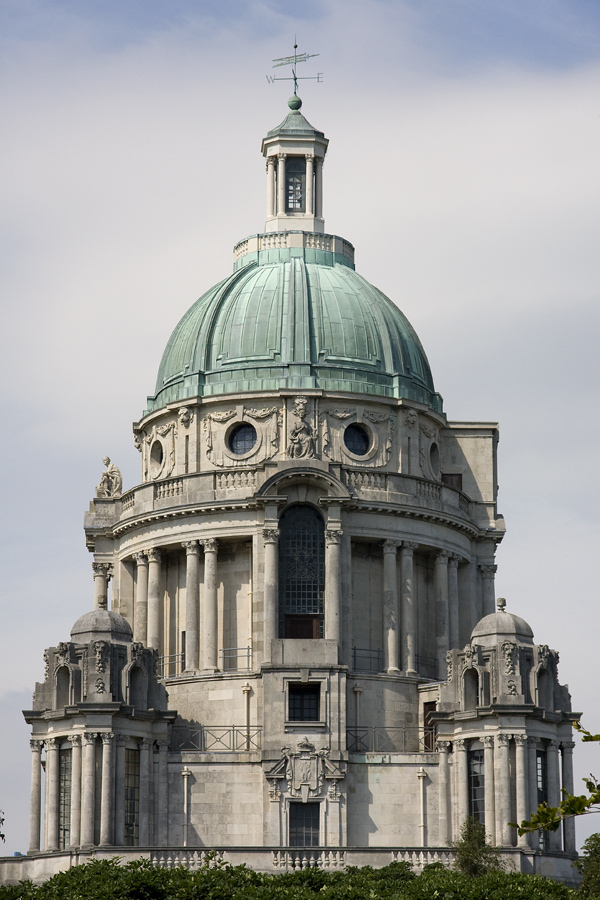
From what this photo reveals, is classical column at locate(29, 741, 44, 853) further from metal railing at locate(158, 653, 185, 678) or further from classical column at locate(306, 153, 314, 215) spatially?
classical column at locate(306, 153, 314, 215)

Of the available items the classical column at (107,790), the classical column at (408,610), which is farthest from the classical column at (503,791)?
the classical column at (107,790)

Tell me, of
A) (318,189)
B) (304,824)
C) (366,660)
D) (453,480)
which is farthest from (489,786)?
(318,189)

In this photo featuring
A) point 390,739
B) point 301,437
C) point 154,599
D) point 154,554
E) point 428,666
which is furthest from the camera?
point 154,554

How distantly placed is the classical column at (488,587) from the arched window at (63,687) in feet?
75.0

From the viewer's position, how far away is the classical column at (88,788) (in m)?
60.9

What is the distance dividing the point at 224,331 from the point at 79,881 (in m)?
32.9

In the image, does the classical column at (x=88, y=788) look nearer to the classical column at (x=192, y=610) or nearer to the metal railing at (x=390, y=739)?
the classical column at (x=192, y=610)

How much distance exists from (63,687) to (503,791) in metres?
17.2

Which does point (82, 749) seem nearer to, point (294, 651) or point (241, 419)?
point (294, 651)

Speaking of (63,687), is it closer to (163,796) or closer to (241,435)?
(163,796)

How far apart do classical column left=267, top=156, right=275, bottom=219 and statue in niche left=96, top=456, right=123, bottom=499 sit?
14.6 metres

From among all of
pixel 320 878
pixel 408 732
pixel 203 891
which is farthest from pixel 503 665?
pixel 203 891

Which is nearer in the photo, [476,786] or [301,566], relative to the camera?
[476,786]

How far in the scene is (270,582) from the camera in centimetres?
7056
